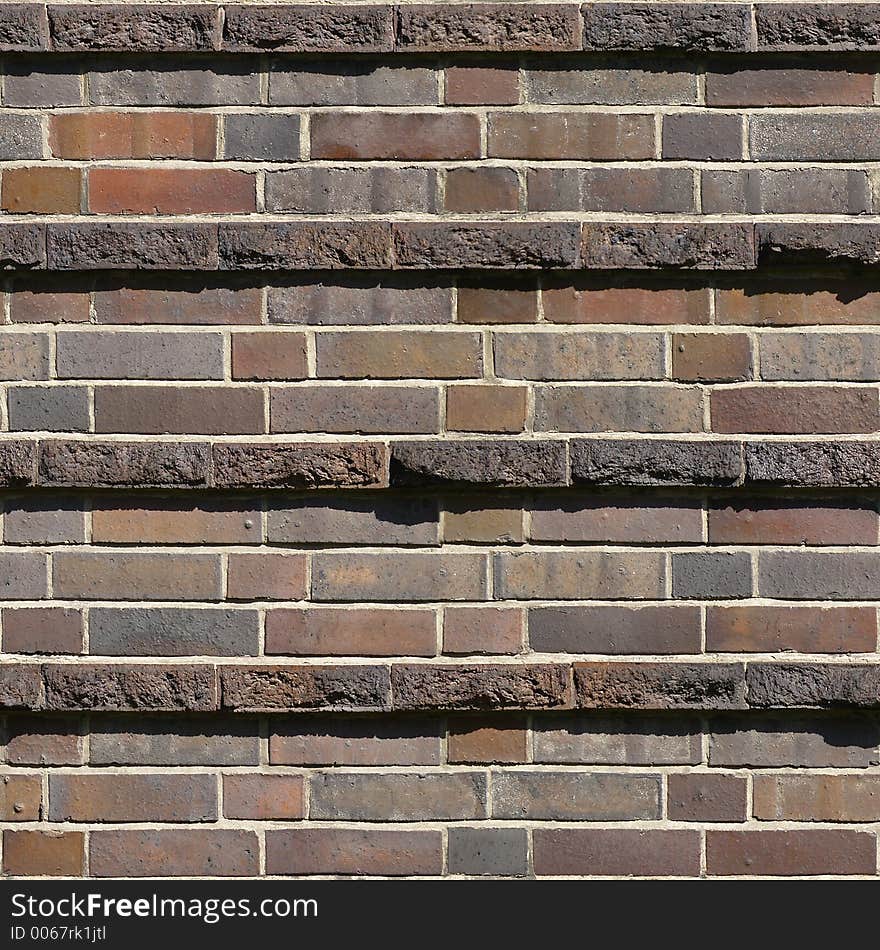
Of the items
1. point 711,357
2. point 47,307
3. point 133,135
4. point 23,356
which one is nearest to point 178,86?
point 133,135

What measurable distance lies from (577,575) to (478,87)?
0.98 meters

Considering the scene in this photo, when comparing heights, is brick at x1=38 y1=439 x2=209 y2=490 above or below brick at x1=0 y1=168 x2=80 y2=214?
below

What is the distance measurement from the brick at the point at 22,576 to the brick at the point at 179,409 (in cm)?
29

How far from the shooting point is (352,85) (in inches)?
66.2

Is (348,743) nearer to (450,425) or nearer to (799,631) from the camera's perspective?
(450,425)

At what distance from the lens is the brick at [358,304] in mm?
1680

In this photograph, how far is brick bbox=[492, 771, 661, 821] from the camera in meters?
1.69

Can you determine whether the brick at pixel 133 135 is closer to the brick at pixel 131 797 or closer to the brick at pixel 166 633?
the brick at pixel 166 633

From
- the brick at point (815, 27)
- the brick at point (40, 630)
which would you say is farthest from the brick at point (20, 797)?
the brick at point (815, 27)

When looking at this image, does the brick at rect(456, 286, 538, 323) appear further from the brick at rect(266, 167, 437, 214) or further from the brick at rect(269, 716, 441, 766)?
the brick at rect(269, 716, 441, 766)

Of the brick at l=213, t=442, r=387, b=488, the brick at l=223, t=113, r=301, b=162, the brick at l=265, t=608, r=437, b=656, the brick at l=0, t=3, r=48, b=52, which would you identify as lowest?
the brick at l=265, t=608, r=437, b=656

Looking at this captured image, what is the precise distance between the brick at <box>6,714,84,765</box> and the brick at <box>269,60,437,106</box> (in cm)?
130

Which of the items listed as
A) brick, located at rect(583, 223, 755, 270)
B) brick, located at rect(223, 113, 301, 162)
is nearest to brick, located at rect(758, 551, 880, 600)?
brick, located at rect(583, 223, 755, 270)

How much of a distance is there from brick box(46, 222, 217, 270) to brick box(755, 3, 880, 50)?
1.15 m
